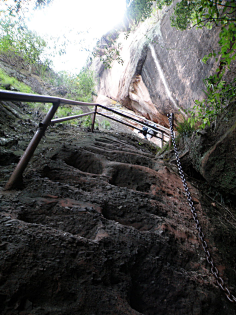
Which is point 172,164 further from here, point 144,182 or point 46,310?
point 46,310

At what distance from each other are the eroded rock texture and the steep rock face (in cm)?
530

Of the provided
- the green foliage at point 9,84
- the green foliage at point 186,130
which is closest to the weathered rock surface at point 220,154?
the green foliage at point 186,130

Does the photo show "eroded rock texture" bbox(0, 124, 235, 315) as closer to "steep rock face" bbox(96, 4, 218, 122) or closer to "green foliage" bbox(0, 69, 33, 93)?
"green foliage" bbox(0, 69, 33, 93)

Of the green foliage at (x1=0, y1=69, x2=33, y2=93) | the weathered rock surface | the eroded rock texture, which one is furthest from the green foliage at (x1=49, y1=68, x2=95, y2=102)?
the eroded rock texture

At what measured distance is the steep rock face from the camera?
6.22 m

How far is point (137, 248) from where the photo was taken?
5.27ft

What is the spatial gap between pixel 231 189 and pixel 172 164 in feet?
4.25

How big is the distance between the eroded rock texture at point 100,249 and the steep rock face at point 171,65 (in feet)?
17.4

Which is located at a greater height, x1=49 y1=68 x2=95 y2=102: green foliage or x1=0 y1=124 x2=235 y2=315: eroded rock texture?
x1=49 y1=68 x2=95 y2=102: green foliage

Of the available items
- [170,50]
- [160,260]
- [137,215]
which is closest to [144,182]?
[137,215]

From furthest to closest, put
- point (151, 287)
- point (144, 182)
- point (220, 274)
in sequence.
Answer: point (144, 182), point (220, 274), point (151, 287)

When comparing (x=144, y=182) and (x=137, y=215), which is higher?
(x=144, y=182)

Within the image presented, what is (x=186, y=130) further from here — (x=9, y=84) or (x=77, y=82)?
(x=77, y=82)

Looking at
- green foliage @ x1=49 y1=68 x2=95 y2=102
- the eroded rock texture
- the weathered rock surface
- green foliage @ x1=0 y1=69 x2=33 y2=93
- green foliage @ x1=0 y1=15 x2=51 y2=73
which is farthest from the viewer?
green foliage @ x1=49 y1=68 x2=95 y2=102
